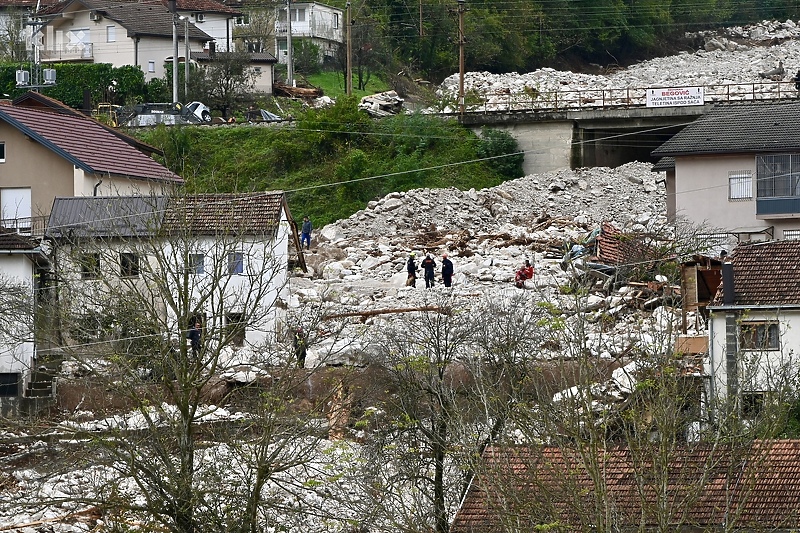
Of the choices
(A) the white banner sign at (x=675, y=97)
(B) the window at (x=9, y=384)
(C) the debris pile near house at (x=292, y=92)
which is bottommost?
(B) the window at (x=9, y=384)

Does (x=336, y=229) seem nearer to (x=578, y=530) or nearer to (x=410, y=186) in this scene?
(x=410, y=186)

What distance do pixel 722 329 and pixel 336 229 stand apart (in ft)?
62.3

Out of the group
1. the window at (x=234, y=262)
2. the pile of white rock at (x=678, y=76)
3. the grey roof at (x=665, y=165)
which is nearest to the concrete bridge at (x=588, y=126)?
the pile of white rock at (x=678, y=76)

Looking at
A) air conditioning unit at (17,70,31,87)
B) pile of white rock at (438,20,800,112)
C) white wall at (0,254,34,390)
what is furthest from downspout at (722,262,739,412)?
air conditioning unit at (17,70,31,87)

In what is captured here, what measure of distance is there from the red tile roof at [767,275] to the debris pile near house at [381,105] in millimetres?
28023

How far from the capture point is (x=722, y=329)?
31.1m

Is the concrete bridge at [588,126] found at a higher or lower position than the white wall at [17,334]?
higher

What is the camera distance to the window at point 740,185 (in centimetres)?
4344

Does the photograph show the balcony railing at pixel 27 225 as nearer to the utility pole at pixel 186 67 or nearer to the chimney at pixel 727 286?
the chimney at pixel 727 286

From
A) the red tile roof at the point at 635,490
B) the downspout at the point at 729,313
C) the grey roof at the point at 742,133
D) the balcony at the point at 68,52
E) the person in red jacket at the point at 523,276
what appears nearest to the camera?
the red tile roof at the point at 635,490

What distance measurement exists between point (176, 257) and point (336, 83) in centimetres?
5006

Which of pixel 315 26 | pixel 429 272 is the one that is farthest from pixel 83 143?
pixel 315 26

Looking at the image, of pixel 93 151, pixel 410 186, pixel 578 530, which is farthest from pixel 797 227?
pixel 578 530

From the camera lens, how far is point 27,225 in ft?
135
